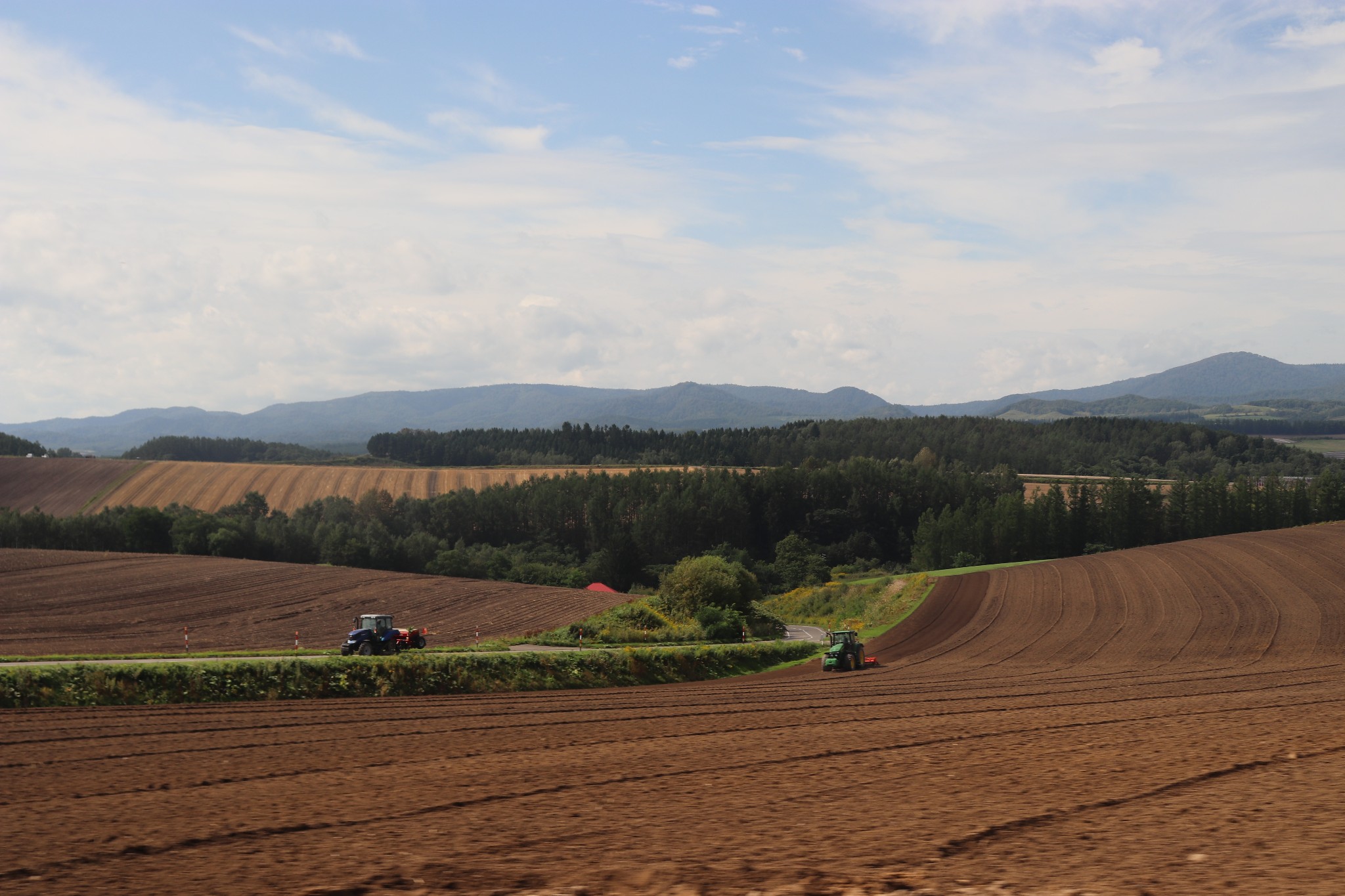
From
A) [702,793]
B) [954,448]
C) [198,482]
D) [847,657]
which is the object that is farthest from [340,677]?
[954,448]

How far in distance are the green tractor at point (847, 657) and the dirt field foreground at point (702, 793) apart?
8.13 meters

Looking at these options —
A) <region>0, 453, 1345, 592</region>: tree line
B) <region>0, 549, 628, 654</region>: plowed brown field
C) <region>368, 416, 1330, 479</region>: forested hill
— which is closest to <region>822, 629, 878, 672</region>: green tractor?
<region>0, 549, 628, 654</region>: plowed brown field

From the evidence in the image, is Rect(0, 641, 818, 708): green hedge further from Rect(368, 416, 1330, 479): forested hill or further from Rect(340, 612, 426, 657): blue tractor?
Rect(368, 416, 1330, 479): forested hill

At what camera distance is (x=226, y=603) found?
5019 centimetres

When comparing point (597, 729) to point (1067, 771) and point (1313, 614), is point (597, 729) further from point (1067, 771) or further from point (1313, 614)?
point (1313, 614)

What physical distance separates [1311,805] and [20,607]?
52.5 metres

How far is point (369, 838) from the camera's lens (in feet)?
29.7

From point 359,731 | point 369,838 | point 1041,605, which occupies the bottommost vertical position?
point 1041,605

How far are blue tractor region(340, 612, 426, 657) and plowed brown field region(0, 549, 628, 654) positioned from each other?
8.50 metres

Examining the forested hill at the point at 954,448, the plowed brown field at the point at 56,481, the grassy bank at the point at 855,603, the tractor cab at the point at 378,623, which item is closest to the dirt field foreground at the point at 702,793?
the tractor cab at the point at 378,623

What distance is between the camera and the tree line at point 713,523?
88.7 meters

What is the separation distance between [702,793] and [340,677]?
1552cm

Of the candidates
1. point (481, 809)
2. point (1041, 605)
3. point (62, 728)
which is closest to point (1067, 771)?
point (481, 809)

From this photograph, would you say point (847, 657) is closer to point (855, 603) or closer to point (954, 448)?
point (855, 603)
